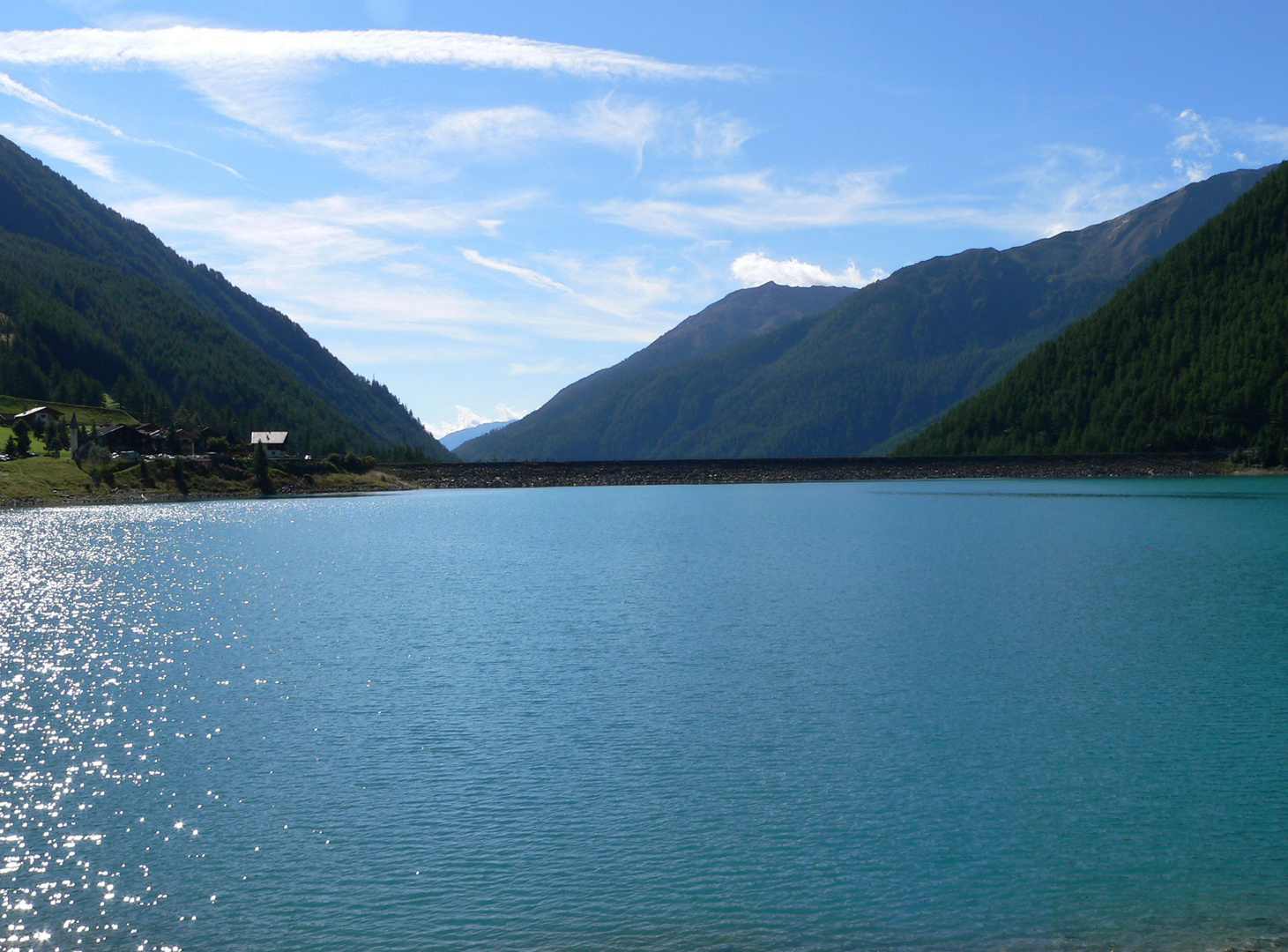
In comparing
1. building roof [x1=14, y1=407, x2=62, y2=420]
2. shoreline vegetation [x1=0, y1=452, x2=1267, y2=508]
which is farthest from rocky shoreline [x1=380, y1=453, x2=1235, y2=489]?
building roof [x1=14, y1=407, x2=62, y2=420]

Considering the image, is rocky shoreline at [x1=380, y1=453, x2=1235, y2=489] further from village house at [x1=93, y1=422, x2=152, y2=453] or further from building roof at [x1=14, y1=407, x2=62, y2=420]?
building roof at [x1=14, y1=407, x2=62, y2=420]

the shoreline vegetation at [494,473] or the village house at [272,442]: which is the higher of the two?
the village house at [272,442]

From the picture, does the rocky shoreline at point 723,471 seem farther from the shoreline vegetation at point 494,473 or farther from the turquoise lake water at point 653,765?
the turquoise lake water at point 653,765

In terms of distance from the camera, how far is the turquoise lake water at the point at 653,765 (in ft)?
42.6

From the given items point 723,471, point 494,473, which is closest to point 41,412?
point 494,473

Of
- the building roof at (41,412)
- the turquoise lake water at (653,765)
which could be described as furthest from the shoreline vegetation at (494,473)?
the turquoise lake water at (653,765)

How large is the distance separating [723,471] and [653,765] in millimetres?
171657

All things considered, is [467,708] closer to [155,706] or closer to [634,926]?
[155,706]

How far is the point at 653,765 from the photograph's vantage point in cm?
1908

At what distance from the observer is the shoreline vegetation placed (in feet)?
408

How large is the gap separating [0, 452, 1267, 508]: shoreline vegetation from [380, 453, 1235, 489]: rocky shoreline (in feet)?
0.58

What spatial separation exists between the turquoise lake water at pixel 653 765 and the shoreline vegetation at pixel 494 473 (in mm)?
90948

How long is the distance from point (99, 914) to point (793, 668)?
60.5ft

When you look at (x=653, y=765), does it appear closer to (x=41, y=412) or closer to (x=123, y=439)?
(x=123, y=439)
